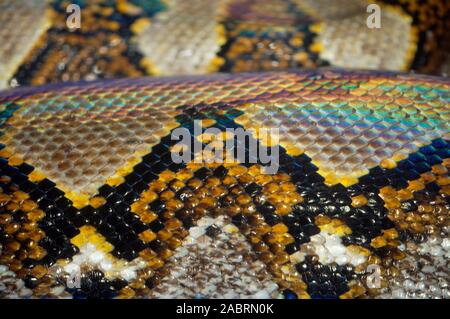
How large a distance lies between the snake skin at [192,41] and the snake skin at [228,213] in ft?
3.96

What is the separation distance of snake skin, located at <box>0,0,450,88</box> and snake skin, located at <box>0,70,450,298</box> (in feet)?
3.96

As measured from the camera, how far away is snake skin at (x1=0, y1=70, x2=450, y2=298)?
1.38 metres

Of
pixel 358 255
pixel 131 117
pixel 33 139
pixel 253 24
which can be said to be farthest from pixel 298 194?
pixel 253 24

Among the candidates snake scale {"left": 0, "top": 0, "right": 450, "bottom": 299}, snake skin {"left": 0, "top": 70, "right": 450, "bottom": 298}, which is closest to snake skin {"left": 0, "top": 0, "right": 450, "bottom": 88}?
snake scale {"left": 0, "top": 0, "right": 450, "bottom": 299}

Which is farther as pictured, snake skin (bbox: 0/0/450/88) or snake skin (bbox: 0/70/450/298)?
snake skin (bbox: 0/0/450/88)

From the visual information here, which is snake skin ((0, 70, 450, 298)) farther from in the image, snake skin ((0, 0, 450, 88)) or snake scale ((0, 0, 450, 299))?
snake skin ((0, 0, 450, 88))

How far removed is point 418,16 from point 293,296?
6.50 ft

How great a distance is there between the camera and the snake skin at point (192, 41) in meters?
2.62

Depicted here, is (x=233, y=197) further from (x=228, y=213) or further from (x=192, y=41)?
(x=192, y=41)

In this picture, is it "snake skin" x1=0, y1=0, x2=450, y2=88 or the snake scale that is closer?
the snake scale

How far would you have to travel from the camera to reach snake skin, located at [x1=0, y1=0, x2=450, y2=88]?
8.59 ft

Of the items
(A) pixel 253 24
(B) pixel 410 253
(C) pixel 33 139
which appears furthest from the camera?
(A) pixel 253 24

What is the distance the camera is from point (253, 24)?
8.70 feet
